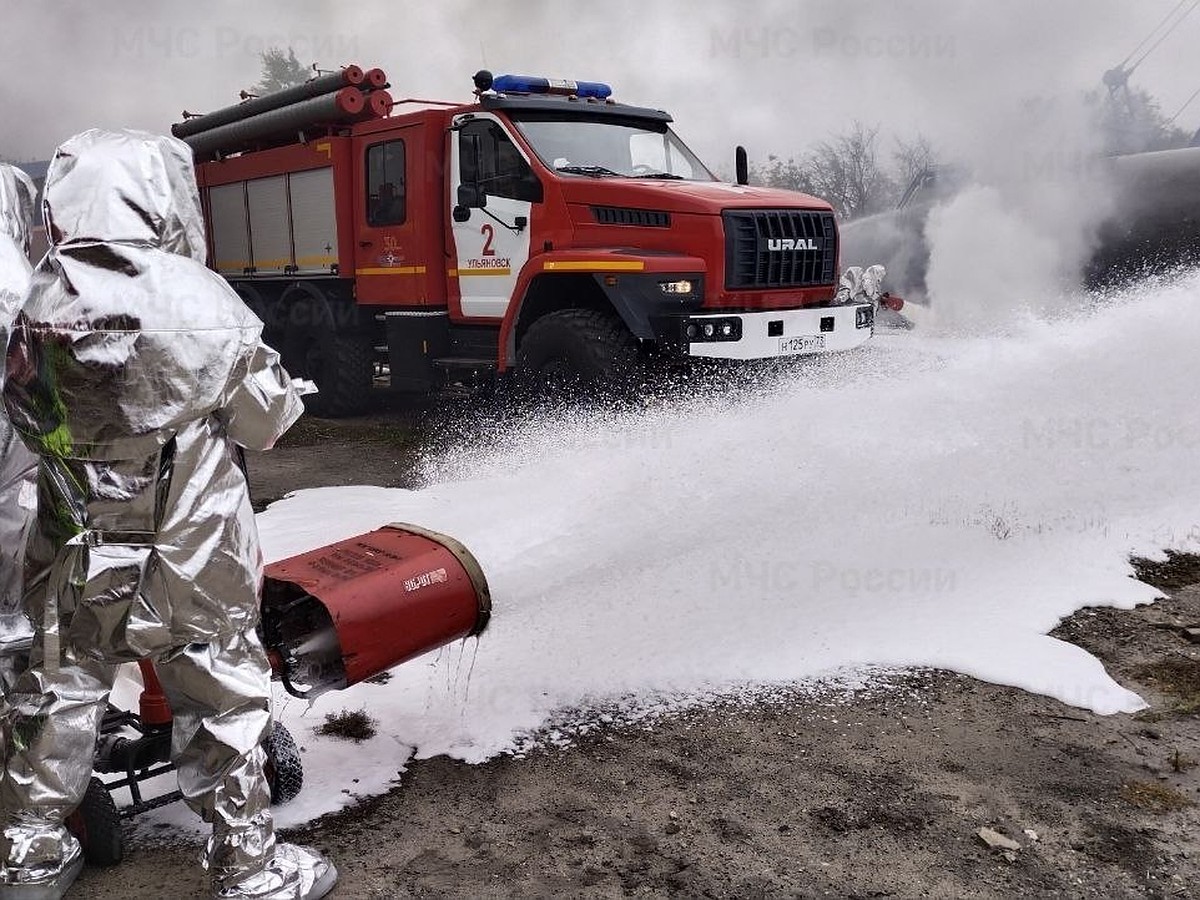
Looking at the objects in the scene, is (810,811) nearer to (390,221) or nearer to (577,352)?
(577,352)

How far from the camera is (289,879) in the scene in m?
2.46

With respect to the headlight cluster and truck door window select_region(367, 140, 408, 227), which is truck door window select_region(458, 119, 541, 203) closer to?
truck door window select_region(367, 140, 408, 227)

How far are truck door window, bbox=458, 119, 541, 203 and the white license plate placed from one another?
2.10m

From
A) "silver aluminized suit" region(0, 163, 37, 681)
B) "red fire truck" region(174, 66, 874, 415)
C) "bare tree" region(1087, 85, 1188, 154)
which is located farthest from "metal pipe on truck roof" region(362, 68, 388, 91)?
"bare tree" region(1087, 85, 1188, 154)

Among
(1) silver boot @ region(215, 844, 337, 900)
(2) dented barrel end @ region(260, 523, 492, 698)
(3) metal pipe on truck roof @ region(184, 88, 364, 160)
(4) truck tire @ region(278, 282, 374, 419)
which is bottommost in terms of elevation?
(1) silver boot @ region(215, 844, 337, 900)

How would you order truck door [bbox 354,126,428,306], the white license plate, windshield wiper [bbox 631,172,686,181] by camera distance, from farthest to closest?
truck door [bbox 354,126,428,306]
windshield wiper [bbox 631,172,686,181]
the white license plate

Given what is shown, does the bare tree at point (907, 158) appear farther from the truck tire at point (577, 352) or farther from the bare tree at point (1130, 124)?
the truck tire at point (577, 352)

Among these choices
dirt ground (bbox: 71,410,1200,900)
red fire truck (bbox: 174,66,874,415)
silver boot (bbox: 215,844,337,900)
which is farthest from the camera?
red fire truck (bbox: 174,66,874,415)

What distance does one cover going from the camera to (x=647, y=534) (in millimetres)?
4805

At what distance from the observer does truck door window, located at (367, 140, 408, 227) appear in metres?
8.26

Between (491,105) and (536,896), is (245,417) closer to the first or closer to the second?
(536,896)

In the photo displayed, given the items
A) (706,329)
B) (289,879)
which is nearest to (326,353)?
(706,329)

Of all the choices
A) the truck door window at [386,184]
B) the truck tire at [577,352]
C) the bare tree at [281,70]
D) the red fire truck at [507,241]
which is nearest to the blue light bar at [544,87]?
the red fire truck at [507,241]

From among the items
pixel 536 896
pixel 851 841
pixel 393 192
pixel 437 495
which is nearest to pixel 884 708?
pixel 851 841
